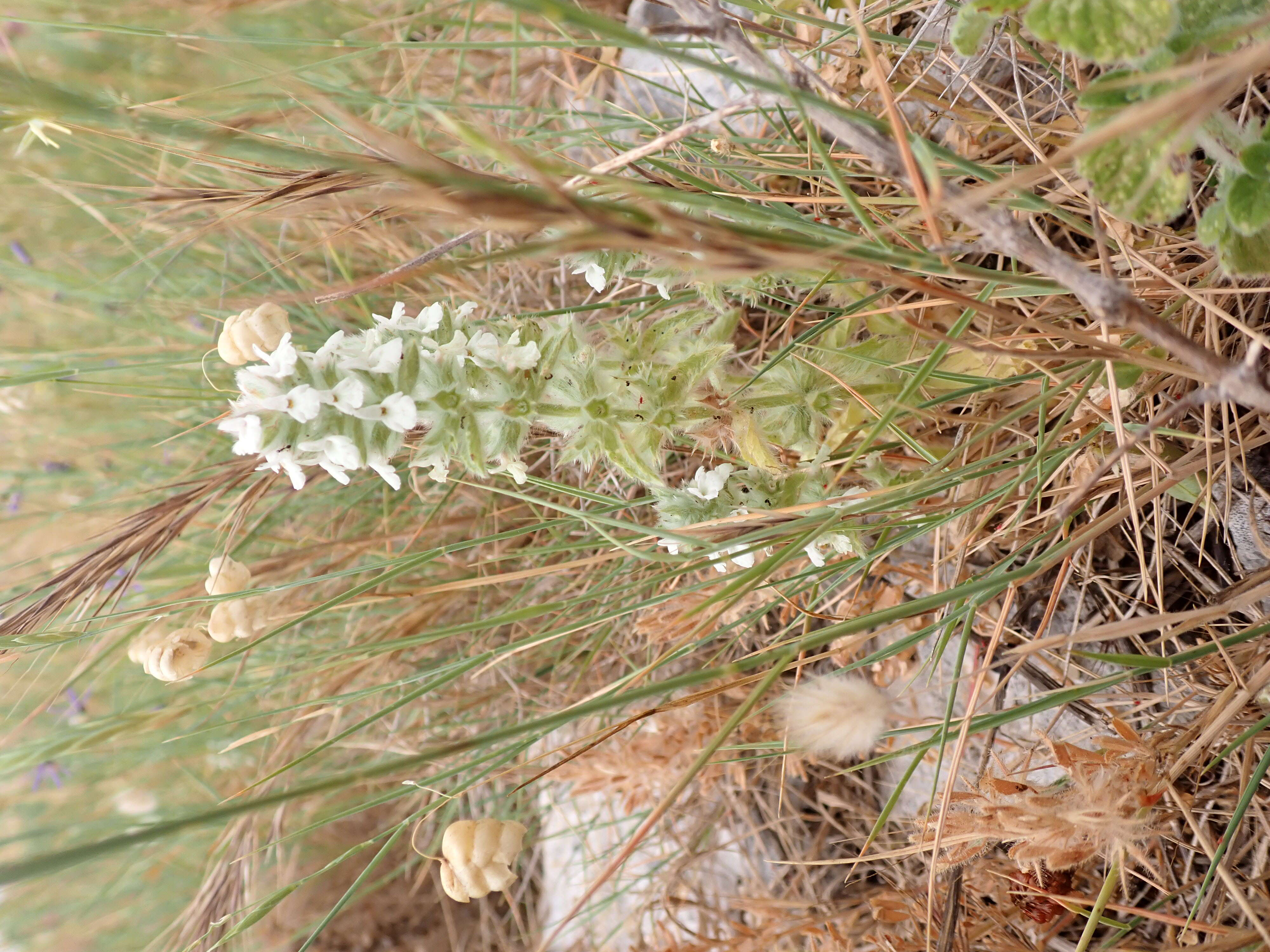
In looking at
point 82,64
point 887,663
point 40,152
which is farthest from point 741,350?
point 40,152

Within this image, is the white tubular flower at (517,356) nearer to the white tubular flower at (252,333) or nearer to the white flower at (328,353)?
the white flower at (328,353)

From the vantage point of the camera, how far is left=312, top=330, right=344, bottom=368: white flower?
2.21ft

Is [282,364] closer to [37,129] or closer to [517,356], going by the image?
[517,356]

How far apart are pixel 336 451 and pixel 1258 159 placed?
0.68 meters

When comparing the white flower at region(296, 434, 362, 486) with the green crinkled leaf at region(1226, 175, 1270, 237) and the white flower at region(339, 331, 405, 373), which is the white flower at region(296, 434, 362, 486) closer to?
the white flower at region(339, 331, 405, 373)

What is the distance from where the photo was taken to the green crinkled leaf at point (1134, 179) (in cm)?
53

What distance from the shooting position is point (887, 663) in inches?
45.4

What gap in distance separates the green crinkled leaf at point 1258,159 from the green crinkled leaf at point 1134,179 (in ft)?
0.19

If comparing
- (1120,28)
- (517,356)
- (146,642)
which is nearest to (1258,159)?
(1120,28)

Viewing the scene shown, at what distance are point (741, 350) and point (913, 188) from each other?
646mm

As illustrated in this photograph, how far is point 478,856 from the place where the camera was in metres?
0.82

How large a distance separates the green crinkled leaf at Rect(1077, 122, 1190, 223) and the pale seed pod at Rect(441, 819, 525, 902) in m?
0.74

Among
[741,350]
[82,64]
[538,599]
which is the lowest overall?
[538,599]

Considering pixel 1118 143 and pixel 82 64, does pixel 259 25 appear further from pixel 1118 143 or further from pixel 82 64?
pixel 1118 143
